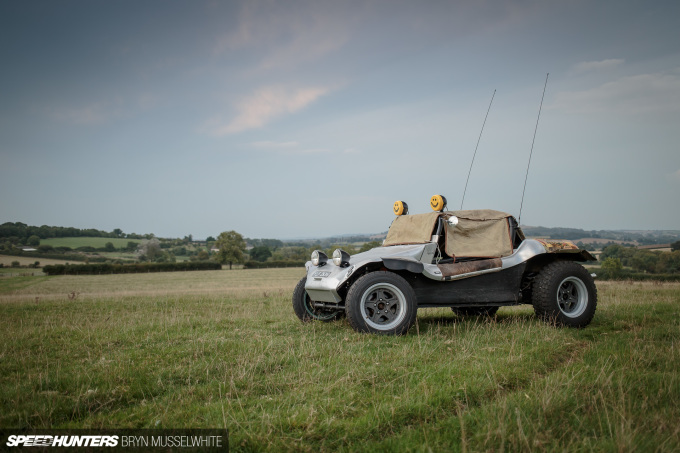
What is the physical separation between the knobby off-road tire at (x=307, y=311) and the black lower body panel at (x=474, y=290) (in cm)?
172

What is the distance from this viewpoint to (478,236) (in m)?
7.98

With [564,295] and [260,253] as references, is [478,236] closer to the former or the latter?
[564,295]

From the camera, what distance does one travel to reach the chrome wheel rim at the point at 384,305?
6.56 metres

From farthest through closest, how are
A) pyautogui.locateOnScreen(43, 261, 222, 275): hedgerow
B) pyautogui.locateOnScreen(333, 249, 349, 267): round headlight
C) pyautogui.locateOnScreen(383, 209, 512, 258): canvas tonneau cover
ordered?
pyautogui.locateOnScreen(43, 261, 222, 275): hedgerow → pyautogui.locateOnScreen(383, 209, 512, 258): canvas tonneau cover → pyautogui.locateOnScreen(333, 249, 349, 267): round headlight

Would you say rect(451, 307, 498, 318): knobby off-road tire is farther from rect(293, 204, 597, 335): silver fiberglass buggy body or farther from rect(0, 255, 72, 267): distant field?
rect(0, 255, 72, 267): distant field

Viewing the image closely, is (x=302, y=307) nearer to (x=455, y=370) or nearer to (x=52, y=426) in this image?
(x=455, y=370)

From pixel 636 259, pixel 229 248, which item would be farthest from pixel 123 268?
pixel 636 259

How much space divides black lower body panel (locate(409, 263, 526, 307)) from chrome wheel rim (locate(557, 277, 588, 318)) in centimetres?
69

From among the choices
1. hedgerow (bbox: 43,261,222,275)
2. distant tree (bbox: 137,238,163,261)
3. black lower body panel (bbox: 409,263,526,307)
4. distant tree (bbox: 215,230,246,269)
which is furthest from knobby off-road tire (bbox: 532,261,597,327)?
distant tree (bbox: 137,238,163,261)

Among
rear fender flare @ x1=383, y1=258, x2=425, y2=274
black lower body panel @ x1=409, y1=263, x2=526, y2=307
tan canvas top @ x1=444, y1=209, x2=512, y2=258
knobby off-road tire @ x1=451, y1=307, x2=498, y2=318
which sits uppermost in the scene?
tan canvas top @ x1=444, y1=209, x2=512, y2=258

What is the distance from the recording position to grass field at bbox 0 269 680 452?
300 centimetres

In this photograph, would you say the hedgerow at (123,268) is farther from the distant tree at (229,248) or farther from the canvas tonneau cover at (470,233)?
the canvas tonneau cover at (470,233)
